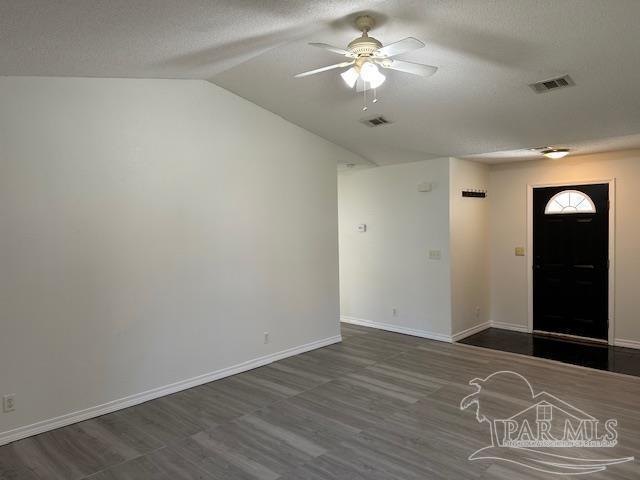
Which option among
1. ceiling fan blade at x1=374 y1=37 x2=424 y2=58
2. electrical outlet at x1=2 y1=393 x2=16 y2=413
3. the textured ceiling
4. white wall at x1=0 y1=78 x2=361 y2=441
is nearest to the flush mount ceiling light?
the textured ceiling

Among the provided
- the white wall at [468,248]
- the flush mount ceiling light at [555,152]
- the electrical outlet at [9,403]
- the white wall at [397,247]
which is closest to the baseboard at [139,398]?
the electrical outlet at [9,403]

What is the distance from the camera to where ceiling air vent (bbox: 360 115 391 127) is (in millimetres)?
4629

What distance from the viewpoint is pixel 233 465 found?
284 centimetres

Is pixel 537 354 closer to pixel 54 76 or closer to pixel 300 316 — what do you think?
pixel 300 316

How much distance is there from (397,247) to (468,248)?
973 mm

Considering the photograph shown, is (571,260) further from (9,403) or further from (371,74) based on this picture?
(9,403)

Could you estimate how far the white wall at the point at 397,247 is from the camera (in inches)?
223

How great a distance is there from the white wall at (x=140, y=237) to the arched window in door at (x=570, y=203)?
11.0ft

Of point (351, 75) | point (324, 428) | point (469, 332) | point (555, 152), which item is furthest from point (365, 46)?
point (469, 332)

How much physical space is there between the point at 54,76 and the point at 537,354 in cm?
568

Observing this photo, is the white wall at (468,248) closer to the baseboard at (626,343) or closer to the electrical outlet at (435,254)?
the electrical outlet at (435,254)

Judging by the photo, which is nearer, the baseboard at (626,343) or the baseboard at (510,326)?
the baseboard at (626,343)

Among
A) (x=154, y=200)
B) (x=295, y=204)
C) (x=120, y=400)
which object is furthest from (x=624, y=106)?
(x=120, y=400)
